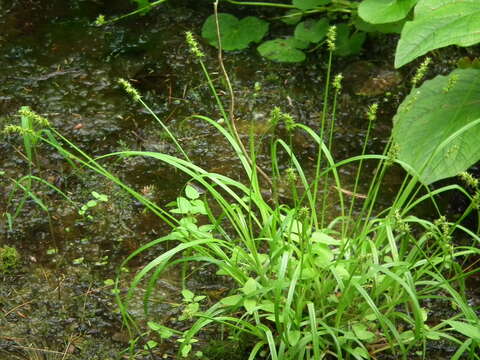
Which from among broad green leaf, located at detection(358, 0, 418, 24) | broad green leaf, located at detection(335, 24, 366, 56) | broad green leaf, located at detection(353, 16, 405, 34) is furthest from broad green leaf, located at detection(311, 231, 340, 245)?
broad green leaf, located at detection(335, 24, 366, 56)

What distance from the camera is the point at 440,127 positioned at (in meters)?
2.11

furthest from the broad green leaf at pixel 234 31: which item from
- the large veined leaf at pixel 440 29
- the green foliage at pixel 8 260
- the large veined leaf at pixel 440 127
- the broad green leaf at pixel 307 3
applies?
the green foliage at pixel 8 260

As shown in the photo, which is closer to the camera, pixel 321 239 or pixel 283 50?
pixel 321 239

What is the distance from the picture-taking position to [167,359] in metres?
1.78

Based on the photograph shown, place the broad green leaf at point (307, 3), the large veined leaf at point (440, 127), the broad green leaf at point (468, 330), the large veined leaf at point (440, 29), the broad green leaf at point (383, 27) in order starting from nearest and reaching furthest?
the broad green leaf at point (468, 330) < the large veined leaf at point (440, 29) < the large veined leaf at point (440, 127) < the broad green leaf at point (383, 27) < the broad green leaf at point (307, 3)

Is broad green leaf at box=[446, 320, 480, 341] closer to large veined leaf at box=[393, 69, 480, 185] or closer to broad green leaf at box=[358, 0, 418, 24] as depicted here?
large veined leaf at box=[393, 69, 480, 185]

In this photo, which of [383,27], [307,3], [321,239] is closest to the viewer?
[321,239]

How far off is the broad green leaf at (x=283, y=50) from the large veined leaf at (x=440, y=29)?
0.85 metres

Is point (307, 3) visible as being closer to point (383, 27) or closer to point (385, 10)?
point (383, 27)

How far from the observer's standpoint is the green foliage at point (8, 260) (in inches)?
79.4

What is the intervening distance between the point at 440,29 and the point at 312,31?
3.26ft

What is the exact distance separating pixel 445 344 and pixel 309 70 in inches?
55.9

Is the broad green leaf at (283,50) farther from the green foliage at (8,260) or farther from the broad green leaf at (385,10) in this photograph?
the green foliage at (8,260)

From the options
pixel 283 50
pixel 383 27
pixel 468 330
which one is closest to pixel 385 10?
pixel 383 27
